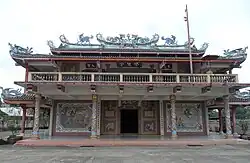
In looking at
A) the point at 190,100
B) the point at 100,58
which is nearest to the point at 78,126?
the point at 100,58

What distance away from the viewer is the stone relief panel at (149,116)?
16734 millimetres

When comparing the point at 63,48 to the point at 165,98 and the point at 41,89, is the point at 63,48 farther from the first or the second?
the point at 165,98

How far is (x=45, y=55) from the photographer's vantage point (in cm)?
1532

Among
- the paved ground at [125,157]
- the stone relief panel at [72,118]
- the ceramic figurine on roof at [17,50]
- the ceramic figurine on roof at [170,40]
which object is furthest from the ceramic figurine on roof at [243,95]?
the ceramic figurine on roof at [17,50]

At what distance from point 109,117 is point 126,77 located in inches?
176

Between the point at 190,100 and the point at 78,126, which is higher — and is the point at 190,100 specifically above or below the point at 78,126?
above

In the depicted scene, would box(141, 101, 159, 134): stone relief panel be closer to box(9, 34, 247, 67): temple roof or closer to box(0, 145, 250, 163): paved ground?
box(9, 34, 247, 67): temple roof

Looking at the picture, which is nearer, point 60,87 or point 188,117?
point 60,87

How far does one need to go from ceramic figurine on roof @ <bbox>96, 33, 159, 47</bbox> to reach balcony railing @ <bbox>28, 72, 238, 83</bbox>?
4702mm

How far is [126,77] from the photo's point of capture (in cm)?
1364

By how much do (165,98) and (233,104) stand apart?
6.34 metres

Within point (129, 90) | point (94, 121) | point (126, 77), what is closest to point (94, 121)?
point (94, 121)

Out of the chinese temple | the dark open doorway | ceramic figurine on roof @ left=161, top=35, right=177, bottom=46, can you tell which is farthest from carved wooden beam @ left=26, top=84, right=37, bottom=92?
ceramic figurine on roof @ left=161, top=35, right=177, bottom=46

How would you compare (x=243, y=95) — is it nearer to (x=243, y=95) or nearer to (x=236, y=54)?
(x=243, y=95)
